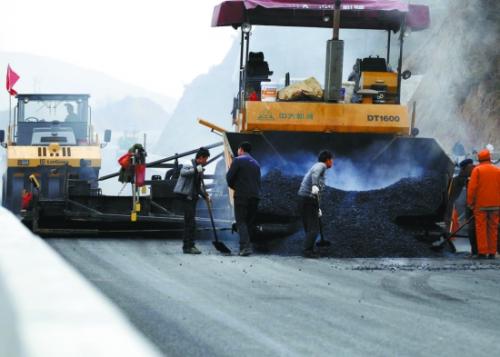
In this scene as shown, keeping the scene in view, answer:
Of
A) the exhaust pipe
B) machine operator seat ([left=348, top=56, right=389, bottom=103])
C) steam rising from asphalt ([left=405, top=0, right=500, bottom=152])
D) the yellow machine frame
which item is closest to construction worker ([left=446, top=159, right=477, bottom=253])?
the yellow machine frame

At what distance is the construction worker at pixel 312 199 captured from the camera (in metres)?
11.8

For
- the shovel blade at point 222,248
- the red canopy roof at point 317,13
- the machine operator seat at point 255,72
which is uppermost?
the red canopy roof at point 317,13

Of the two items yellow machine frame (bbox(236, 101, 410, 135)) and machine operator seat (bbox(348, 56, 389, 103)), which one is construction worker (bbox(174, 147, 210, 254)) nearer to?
yellow machine frame (bbox(236, 101, 410, 135))

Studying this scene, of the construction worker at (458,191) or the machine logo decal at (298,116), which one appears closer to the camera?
the construction worker at (458,191)

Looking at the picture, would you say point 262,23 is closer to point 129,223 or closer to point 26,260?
point 129,223

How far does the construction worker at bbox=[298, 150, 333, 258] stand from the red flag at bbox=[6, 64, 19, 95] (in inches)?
513

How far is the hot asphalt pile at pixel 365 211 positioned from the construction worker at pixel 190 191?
3.14 feet

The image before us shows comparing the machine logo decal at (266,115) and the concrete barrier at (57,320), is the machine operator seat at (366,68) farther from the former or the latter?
the concrete barrier at (57,320)

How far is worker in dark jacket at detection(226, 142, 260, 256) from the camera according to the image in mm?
12070

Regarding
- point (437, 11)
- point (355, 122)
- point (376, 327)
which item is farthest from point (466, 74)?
point (376, 327)

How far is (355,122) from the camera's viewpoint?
13.2 metres

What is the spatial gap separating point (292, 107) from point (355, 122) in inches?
38.2

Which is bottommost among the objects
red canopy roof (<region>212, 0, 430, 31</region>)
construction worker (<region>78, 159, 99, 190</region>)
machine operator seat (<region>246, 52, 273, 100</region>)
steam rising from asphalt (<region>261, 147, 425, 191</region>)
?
construction worker (<region>78, 159, 99, 190</region>)

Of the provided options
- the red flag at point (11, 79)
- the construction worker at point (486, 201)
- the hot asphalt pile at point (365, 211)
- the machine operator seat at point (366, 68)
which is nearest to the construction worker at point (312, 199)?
the hot asphalt pile at point (365, 211)
